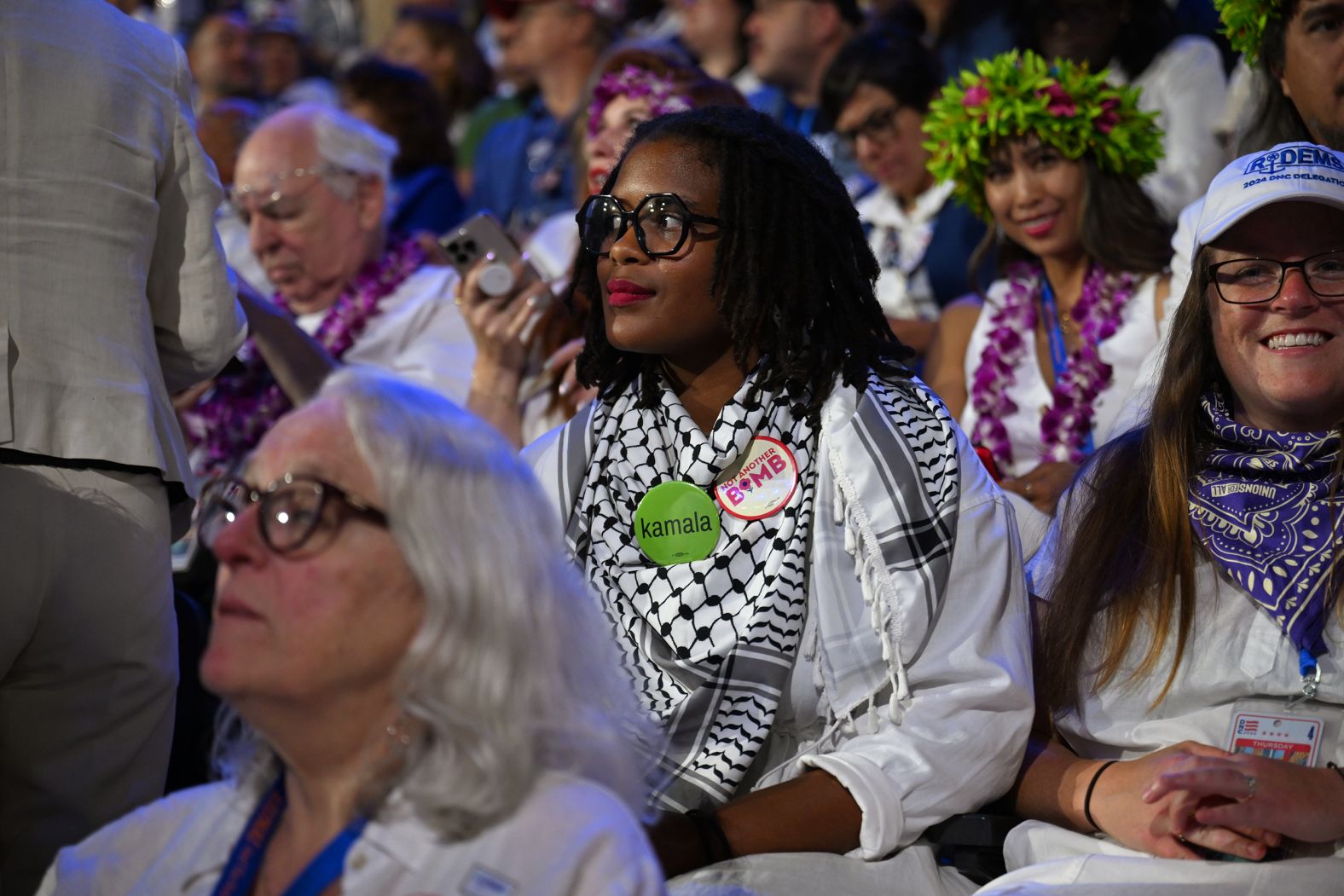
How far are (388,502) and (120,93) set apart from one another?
1.55m

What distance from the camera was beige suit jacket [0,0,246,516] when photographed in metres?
2.79

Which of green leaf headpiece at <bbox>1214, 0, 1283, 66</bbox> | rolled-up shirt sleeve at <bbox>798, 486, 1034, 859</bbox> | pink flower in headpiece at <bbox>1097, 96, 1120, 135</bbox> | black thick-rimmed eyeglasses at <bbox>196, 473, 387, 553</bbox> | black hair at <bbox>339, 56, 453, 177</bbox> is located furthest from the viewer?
black hair at <bbox>339, 56, 453, 177</bbox>

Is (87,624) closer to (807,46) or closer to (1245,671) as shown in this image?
(1245,671)

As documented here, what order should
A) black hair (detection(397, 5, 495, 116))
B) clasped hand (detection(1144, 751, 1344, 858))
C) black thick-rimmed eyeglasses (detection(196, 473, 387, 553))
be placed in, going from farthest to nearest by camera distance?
1. black hair (detection(397, 5, 495, 116))
2. clasped hand (detection(1144, 751, 1344, 858))
3. black thick-rimmed eyeglasses (detection(196, 473, 387, 553))

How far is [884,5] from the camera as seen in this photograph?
22.4 ft

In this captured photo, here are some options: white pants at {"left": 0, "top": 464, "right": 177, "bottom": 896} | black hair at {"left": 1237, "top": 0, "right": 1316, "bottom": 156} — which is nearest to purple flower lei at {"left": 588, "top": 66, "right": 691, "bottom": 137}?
black hair at {"left": 1237, "top": 0, "right": 1316, "bottom": 156}

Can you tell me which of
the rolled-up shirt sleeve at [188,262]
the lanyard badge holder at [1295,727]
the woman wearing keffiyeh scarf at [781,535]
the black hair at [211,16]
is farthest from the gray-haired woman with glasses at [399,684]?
the black hair at [211,16]

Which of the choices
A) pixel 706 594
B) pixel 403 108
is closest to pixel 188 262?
pixel 706 594

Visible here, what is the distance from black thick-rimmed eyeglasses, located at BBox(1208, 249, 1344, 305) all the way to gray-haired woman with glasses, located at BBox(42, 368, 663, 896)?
4.99ft

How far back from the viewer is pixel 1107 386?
4.30 meters

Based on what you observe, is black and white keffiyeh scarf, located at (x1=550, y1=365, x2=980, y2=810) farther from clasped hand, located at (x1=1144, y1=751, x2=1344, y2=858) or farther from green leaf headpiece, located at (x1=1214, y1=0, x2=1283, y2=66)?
green leaf headpiece, located at (x1=1214, y1=0, x2=1283, y2=66)

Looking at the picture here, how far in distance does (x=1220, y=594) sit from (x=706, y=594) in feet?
2.92

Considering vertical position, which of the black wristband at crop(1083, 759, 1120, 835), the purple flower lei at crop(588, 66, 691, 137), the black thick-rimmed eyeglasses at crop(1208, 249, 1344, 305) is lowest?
the black wristband at crop(1083, 759, 1120, 835)

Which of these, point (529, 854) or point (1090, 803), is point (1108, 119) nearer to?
point (1090, 803)
